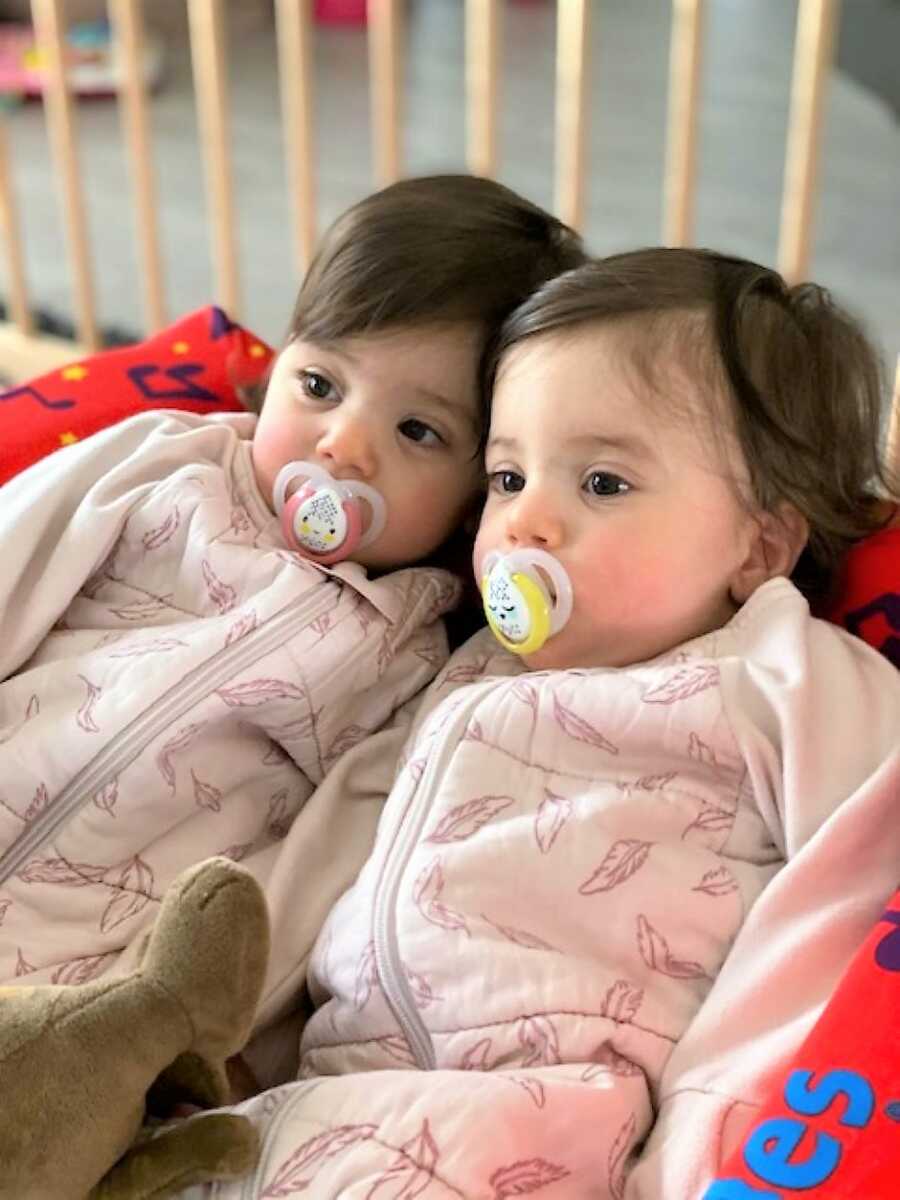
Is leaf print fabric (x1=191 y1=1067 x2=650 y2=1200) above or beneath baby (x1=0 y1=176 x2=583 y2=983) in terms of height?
beneath

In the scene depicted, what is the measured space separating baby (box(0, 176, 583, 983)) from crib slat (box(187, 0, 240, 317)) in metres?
0.74

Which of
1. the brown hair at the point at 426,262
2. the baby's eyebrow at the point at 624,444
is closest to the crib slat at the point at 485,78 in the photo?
the brown hair at the point at 426,262

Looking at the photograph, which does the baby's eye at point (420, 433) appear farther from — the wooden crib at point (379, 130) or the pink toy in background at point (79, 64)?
the pink toy in background at point (79, 64)

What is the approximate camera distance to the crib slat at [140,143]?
1.82 metres

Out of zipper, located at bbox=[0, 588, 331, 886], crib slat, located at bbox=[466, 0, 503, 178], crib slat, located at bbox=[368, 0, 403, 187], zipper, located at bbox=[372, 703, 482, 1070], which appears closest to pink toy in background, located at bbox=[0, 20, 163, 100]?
crib slat, located at bbox=[368, 0, 403, 187]

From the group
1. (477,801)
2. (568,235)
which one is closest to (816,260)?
(568,235)

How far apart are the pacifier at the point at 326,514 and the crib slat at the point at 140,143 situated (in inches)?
36.5

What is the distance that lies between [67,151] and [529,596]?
125 cm

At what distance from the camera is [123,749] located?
1.00 m

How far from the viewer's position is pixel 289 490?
111 cm

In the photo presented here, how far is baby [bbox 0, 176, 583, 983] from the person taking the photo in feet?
3.30

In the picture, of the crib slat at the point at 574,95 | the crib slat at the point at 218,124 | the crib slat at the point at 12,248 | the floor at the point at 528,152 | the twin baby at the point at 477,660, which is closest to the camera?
the twin baby at the point at 477,660

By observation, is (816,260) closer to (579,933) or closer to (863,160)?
(863,160)

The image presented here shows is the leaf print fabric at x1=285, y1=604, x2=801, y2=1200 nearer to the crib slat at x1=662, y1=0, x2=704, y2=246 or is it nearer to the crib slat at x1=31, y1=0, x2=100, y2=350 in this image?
the crib slat at x1=662, y1=0, x2=704, y2=246
